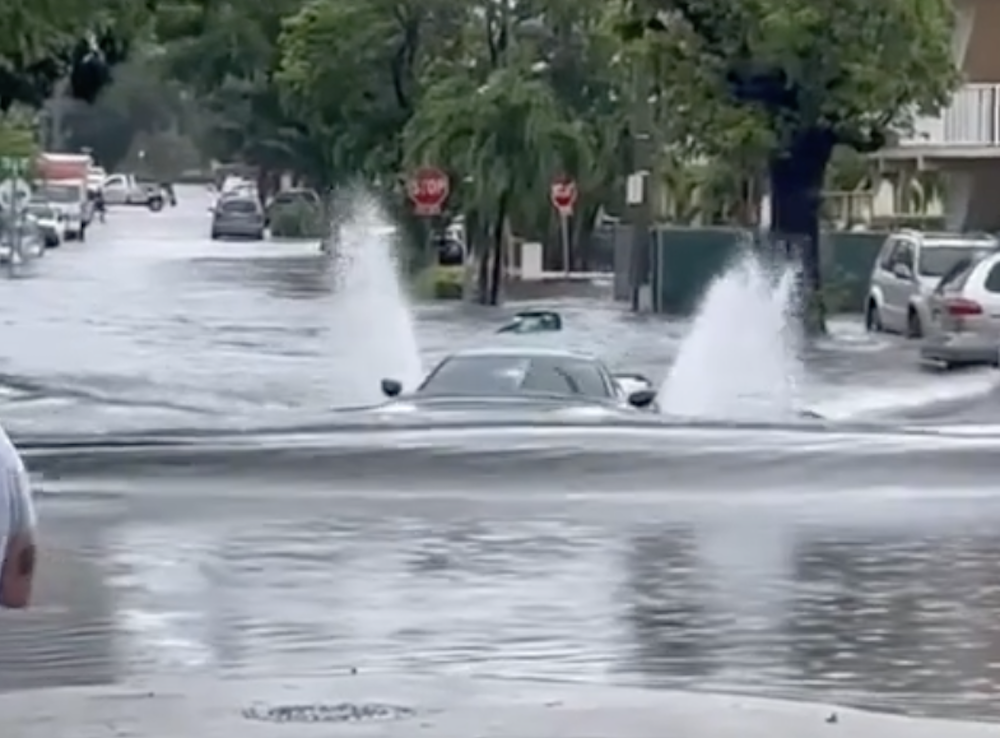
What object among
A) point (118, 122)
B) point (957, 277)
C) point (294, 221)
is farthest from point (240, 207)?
point (118, 122)

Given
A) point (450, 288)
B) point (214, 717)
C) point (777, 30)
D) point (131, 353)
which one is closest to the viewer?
point (214, 717)

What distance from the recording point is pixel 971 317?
119ft

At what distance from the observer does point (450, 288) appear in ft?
193

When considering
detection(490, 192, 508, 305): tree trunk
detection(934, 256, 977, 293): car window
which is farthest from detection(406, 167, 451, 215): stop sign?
detection(934, 256, 977, 293): car window

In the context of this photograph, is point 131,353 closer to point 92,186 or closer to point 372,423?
point 372,423

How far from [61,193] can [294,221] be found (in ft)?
26.6

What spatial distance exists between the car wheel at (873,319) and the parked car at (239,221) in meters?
52.1

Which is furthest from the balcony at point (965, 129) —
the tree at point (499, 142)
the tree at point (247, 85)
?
the tree at point (247, 85)

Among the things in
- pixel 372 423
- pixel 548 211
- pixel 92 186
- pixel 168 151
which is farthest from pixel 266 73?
pixel 168 151

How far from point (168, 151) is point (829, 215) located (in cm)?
11572

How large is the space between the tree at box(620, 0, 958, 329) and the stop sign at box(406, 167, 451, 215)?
8908 mm

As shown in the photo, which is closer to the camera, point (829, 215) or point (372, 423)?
point (372, 423)

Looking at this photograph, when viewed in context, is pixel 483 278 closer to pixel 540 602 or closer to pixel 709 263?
pixel 709 263

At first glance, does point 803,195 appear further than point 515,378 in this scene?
Yes
